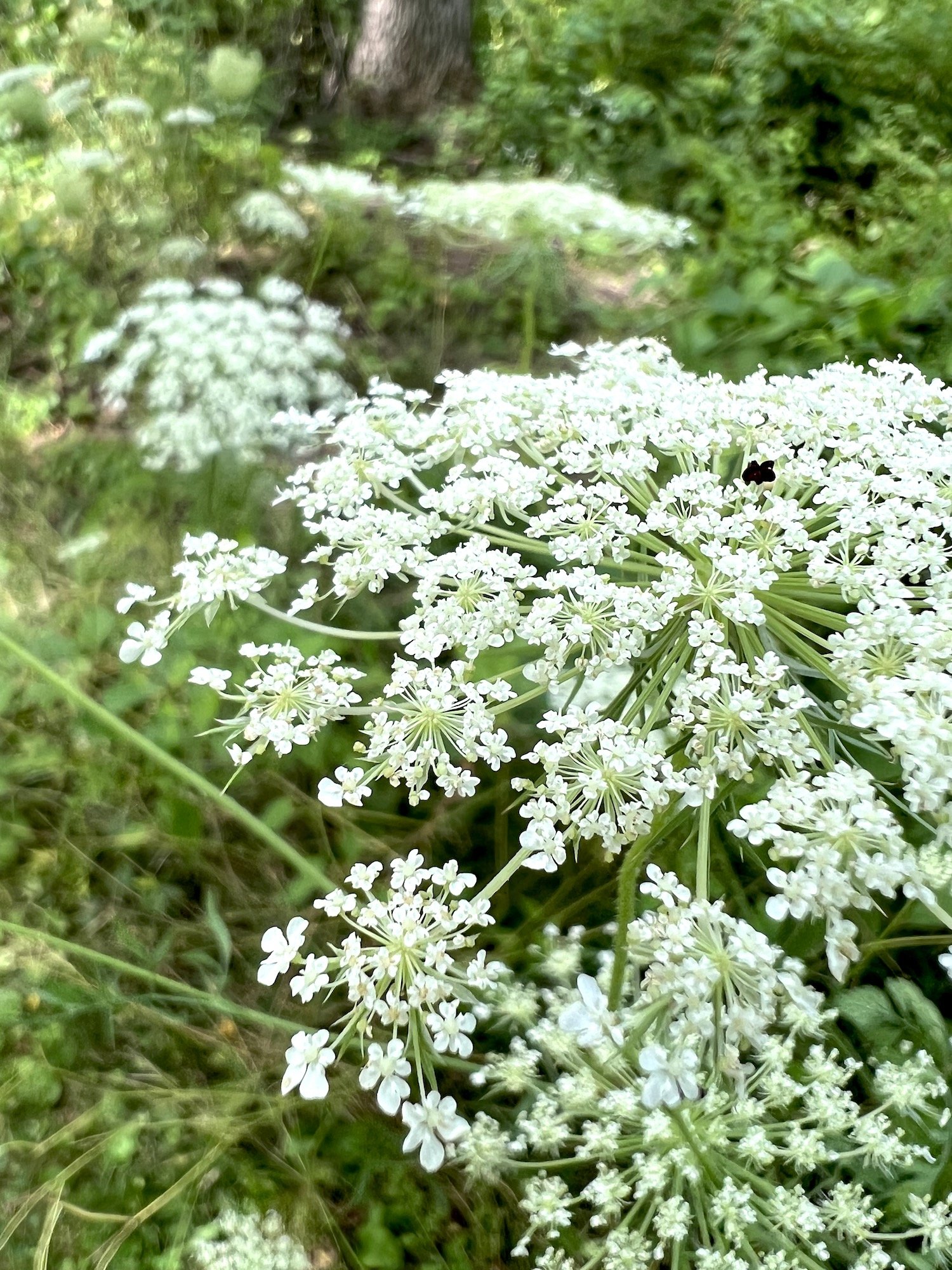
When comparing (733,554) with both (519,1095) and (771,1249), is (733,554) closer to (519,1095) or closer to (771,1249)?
(771,1249)

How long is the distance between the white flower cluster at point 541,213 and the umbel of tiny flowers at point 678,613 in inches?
56.7

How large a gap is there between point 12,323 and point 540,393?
346cm

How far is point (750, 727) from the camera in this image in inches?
45.4

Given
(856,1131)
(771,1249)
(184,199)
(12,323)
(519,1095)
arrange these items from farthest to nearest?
(12,323) → (184,199) → (519,1095) → (771,1249) → (856,1131)

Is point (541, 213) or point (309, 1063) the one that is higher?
point (541, 213)

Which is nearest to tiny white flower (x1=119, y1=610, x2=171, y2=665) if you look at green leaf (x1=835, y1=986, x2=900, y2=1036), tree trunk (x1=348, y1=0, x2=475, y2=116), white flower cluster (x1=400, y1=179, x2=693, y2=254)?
green leaf (x1=835, y1=986, x2=900, y2=1036)

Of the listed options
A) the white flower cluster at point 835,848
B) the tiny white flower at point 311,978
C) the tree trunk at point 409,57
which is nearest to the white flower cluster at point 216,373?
the tiny white flower at point 311,978

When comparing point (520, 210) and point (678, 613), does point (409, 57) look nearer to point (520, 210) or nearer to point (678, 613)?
point (520, 210)

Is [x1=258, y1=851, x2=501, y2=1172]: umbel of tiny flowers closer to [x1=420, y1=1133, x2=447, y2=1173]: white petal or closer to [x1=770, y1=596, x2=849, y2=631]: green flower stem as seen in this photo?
[x1=420, y1=1133, x2=447, y2=1173]: white petal

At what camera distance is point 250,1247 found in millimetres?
1688

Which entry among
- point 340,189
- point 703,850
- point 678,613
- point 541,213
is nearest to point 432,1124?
point 703,850

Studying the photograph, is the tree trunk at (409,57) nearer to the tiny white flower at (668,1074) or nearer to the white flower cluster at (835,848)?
the white flower cluster at (835,848)

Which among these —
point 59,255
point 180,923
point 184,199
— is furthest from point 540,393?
point 59,255

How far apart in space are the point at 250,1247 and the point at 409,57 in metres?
6.24
